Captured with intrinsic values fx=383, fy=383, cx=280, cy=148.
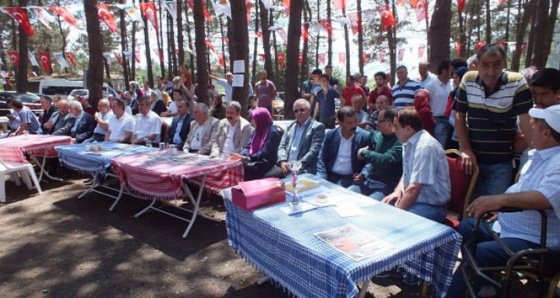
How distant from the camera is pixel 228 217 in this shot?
290 centimetres

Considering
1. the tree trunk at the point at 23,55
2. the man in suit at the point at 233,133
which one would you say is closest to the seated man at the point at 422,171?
the man in suit at the point at 233,133

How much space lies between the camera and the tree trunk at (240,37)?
598 centimetres

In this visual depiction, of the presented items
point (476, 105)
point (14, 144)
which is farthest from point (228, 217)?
point (14, 144)

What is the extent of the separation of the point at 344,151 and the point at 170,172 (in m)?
1.65

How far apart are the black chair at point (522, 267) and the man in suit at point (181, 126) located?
4335 mm

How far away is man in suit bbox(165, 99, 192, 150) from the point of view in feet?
18.4

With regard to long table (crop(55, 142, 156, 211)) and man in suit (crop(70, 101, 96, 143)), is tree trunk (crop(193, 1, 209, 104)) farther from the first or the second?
long table (crop(55, 142, 156, 211))

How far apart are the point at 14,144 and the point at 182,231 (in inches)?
131

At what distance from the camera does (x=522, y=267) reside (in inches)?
70.2

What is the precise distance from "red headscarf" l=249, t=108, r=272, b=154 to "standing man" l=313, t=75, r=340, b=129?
2.94 m

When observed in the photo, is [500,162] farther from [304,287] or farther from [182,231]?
[182,231]

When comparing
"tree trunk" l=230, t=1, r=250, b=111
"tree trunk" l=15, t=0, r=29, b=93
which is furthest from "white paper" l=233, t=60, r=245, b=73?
"tree trunk" l=15, t=0, r=29, b=93

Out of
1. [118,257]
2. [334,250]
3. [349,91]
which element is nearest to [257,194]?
[334,250]

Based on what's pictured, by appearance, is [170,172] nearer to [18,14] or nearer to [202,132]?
[202,132]
